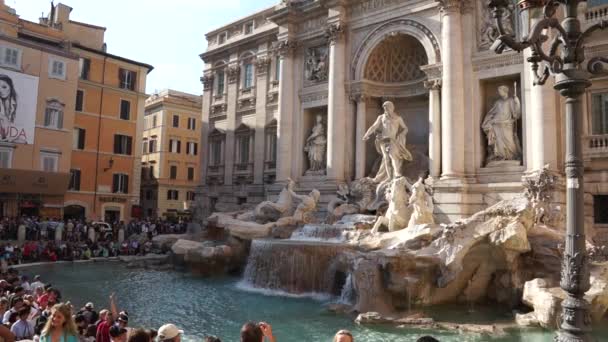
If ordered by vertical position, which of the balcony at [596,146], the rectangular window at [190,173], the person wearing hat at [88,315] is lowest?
the person wearing hat at [88,315]

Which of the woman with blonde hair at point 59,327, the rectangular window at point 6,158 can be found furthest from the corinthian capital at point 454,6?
the rectangular window at point 6,158

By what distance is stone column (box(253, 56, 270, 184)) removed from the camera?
82.6 ft

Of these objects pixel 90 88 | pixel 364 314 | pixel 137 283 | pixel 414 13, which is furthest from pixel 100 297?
pixel 90 88

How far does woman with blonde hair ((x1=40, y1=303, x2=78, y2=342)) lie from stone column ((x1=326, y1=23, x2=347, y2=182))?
53.3 feet

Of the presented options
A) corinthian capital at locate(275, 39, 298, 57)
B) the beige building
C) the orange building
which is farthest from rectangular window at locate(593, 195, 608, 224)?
the beige building

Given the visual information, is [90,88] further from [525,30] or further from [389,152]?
[525,30]

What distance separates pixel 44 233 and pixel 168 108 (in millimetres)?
22014

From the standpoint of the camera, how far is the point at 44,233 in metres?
22.2

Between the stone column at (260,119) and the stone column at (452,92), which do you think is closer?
the stone column at (452,92)

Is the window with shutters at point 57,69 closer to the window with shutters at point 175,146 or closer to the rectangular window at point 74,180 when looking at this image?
the rectangular window at point 74,180

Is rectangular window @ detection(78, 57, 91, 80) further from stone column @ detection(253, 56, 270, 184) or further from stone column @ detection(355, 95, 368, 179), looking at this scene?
stone column @ detection(355, 95, 368, 179)

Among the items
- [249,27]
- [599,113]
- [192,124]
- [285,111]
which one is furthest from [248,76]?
[192,124]

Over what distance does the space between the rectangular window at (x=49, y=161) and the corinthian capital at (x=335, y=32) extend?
1758cm

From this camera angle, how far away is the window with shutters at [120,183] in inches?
1268
